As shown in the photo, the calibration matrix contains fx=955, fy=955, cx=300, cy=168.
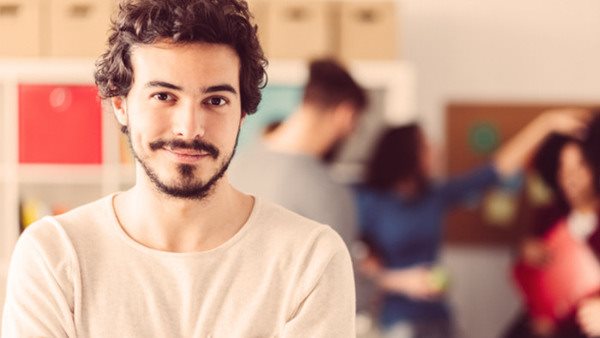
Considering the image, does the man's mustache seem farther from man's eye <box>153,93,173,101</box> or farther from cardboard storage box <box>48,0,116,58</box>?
cardboard storage box <box>48,0,116,58</box>

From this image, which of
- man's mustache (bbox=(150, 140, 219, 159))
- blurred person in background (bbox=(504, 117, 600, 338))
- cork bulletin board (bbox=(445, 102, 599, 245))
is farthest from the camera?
cork bulletin board (bbox=(445, 102, 599, 245))

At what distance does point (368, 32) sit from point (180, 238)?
2820 mm

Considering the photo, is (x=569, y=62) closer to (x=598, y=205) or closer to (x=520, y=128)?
(x=520, y=128)

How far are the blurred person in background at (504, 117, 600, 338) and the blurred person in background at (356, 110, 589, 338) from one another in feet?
1.97

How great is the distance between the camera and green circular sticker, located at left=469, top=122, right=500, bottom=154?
4.48 meters

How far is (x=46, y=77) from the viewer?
12.7ft

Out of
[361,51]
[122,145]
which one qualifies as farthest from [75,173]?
[361,51]

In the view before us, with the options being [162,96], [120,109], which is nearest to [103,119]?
[120,109]

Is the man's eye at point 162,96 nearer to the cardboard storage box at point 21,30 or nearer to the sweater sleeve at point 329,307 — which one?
the sweater sleeve at point 329,307

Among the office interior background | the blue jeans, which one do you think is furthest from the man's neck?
the office interior background

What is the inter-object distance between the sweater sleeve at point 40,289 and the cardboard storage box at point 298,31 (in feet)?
8.89

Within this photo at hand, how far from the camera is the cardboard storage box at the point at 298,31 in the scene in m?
3.87

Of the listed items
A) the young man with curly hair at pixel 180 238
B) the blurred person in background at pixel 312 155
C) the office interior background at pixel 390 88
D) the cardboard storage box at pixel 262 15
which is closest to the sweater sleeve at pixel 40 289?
the young man with curly hair at pixel 180 238

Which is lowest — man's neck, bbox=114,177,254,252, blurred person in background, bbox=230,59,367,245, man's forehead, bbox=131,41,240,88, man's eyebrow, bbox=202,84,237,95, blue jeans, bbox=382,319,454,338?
blue jeans, bbox=382,319,454,338
